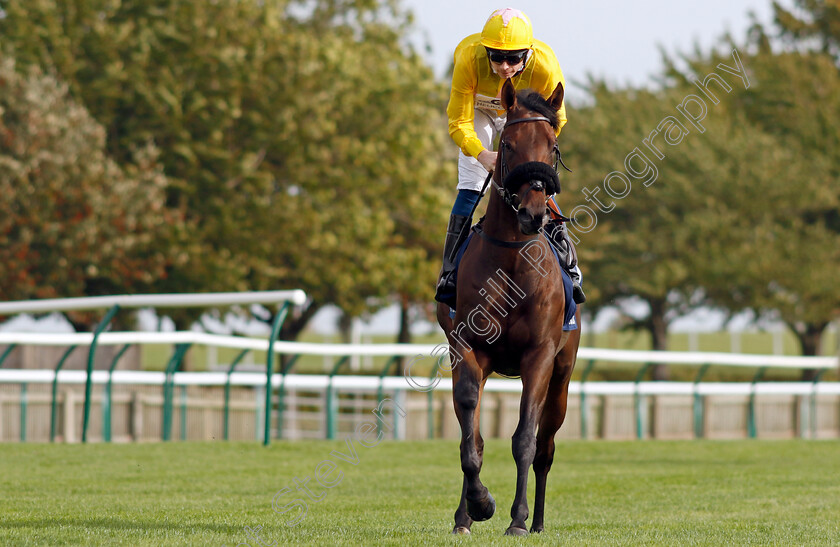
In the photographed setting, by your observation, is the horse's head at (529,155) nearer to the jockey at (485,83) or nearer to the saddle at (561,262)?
the jockey at (485,83)

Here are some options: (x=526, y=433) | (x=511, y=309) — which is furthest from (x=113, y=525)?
(x=511, y=309)

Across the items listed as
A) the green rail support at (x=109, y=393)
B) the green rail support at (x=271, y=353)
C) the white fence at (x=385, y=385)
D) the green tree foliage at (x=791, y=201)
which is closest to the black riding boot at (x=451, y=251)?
the green rail support at (x=271, y=353)

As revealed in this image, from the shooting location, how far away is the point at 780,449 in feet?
48.8

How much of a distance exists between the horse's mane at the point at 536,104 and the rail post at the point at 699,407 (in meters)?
14.2

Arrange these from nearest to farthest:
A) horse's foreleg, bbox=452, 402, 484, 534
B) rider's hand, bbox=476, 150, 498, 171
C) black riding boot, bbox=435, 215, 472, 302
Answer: horse's foreleg, bbox=452, 402, 484, 534, rider's hand, bbox=476, 150, 498, 171, black riding boot, bbox=435, 215, 472, 302

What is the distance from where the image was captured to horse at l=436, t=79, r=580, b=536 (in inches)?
240

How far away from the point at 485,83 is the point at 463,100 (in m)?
0.19

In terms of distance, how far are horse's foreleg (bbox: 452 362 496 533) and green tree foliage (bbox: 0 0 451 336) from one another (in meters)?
18.9

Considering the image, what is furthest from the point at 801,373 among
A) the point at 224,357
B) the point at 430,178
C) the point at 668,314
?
the point at 224,357

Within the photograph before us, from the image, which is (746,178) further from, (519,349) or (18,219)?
(519,349)

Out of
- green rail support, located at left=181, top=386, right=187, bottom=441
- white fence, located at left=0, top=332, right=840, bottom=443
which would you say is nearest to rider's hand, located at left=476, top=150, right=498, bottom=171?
white fence, located at left=0, top=332, right=840, bottom=443

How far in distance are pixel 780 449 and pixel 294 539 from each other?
10.6m

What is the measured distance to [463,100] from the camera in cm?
696

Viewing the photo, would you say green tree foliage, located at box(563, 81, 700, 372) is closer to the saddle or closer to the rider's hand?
the saddle
